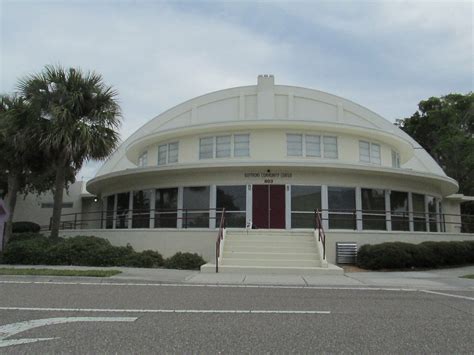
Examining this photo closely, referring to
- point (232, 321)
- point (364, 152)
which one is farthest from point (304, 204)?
point (232, 321)

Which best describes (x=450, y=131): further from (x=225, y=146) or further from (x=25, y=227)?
(x=25, y=227)

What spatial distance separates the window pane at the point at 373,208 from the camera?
20.5 m

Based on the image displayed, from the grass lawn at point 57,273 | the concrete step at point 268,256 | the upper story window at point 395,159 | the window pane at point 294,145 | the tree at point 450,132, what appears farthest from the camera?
the tree at point 450,132

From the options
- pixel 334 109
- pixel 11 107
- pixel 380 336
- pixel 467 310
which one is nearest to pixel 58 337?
pixel 380 336

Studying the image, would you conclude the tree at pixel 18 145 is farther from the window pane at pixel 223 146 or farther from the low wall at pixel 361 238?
the low wall at pixel 361 238

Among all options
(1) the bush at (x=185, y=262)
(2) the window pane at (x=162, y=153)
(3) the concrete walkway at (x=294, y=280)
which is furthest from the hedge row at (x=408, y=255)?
(2) the window pane at (x=162, y=153)

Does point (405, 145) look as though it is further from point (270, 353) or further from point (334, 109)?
point (270, 353)

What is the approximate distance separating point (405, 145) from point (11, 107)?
18.3m

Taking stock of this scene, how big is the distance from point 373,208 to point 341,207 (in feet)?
5.20

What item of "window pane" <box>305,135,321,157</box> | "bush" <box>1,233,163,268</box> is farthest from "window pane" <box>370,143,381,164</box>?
"bush" <box>1,233,163,268</box>

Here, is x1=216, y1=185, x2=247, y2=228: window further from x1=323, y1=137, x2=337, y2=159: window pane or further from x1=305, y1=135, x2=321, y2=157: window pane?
x1=323, y1=137, x2=337, y2=159: window pane

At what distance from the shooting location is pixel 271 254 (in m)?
16.5

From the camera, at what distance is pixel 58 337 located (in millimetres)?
6016

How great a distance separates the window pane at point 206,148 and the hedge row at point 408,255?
8.10 metres
